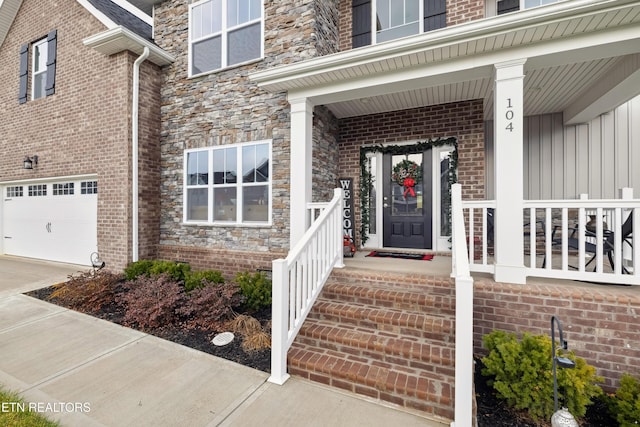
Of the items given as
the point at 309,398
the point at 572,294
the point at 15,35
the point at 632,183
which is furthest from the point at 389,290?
the point at 15,35

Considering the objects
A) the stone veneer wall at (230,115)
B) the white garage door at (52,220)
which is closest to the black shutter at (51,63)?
the white garage door at (52,220)

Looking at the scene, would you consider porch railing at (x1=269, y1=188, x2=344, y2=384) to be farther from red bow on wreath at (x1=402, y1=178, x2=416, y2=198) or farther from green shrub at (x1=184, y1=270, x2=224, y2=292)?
red bow on wreath at (x1=402, y1=178, x2=416, y2=198)

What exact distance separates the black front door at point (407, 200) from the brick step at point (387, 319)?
2742 mm

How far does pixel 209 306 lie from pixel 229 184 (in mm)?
2544

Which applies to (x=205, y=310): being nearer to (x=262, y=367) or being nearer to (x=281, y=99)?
A: (x=262, y=367)

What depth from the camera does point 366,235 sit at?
6117mm

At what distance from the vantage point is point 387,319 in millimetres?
3201

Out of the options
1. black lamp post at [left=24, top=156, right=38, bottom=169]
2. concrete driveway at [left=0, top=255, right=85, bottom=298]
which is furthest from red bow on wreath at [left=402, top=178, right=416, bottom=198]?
black lamp post at [left=24, top=156, right=38, bottom=169]

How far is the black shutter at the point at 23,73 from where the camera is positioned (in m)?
7.78

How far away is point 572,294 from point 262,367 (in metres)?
3.25

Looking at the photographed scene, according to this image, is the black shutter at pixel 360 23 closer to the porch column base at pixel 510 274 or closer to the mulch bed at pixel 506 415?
the porch column base at pixel 510 274

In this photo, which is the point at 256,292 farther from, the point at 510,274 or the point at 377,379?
the point at 510,274

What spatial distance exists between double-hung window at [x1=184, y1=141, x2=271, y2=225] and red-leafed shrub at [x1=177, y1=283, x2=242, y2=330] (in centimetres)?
154

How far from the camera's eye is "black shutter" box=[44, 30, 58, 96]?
720 cm
